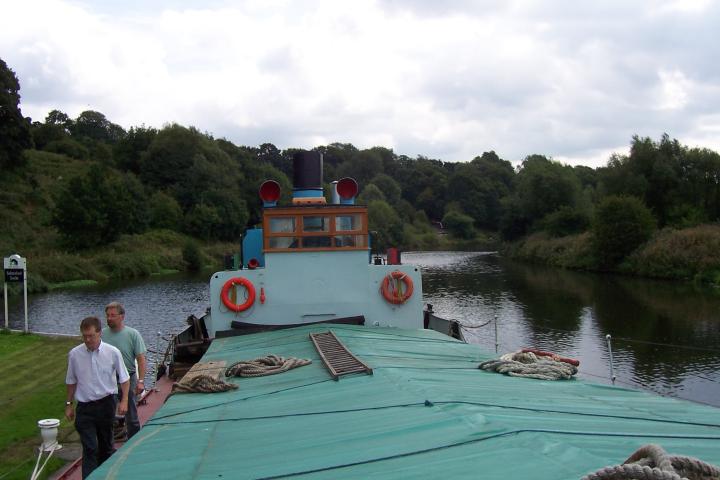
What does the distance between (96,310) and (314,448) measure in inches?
1062

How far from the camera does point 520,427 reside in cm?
481

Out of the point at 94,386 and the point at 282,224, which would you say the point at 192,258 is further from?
the point at 94,386

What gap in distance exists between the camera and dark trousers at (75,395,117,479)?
6.02 metres

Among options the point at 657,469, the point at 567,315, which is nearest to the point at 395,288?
the point at 657,469

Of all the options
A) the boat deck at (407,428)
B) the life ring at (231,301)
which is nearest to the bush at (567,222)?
the life ring at (231,301)

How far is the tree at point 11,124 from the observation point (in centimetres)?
5419

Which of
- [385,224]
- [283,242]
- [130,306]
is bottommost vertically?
[130,306]

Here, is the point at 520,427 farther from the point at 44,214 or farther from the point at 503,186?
the point at 503,186

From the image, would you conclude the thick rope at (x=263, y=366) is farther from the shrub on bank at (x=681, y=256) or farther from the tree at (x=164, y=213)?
the tree at (x=164, y=213)

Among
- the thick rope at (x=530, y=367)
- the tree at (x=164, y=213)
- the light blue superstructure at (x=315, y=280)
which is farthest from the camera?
the tree at (x=164, y=213)

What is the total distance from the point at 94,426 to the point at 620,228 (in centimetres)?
4375

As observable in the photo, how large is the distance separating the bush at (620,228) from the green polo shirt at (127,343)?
1677 inches

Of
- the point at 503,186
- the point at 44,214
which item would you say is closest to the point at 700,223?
the point at 44,214

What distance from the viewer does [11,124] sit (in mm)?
54719
